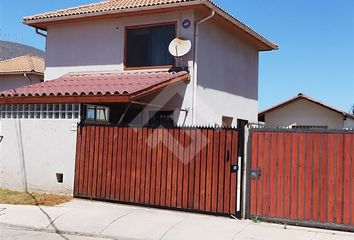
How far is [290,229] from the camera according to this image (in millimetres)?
8172

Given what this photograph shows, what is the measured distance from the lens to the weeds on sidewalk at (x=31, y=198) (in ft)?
34.1

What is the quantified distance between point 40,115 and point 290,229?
737 centimetres

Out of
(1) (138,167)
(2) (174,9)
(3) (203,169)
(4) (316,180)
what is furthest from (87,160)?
(4) (316,180)

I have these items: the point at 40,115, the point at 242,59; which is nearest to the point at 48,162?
the point at 40,115

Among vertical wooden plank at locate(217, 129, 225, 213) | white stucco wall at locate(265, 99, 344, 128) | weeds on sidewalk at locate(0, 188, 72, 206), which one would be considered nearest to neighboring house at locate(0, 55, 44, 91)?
white stucco wall at locate(265, 99, 344, 128)

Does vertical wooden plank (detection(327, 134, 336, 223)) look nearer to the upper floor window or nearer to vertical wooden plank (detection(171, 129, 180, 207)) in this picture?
vertical wooden plank (detection(171, 129, 180, 207))

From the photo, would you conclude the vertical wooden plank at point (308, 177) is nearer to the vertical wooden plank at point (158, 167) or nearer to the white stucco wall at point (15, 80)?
the vertical wooden plank at point (158, 167)

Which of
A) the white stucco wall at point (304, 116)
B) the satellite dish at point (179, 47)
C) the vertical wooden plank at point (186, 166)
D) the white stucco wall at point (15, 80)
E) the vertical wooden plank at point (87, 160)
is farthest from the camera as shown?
the white stucco wall at point (15, 80)

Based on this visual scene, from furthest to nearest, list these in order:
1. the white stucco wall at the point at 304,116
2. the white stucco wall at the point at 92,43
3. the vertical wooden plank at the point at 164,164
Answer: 1. the white stucco wall at the point at 304,116
2. the white stucco wall at the point at 92,43
3. the vertical wooden plank at the point at 164,164

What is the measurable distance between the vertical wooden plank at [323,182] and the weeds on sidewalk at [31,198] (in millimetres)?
6041

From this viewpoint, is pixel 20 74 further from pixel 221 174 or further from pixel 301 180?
pixel 301 180

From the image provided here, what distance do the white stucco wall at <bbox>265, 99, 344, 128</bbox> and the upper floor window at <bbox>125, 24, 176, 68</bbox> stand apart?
1312 cm

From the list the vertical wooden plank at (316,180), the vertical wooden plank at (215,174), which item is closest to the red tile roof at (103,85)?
the vertical wooden plank at (215,174)

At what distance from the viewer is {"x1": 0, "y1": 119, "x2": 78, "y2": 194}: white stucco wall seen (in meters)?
11.2
